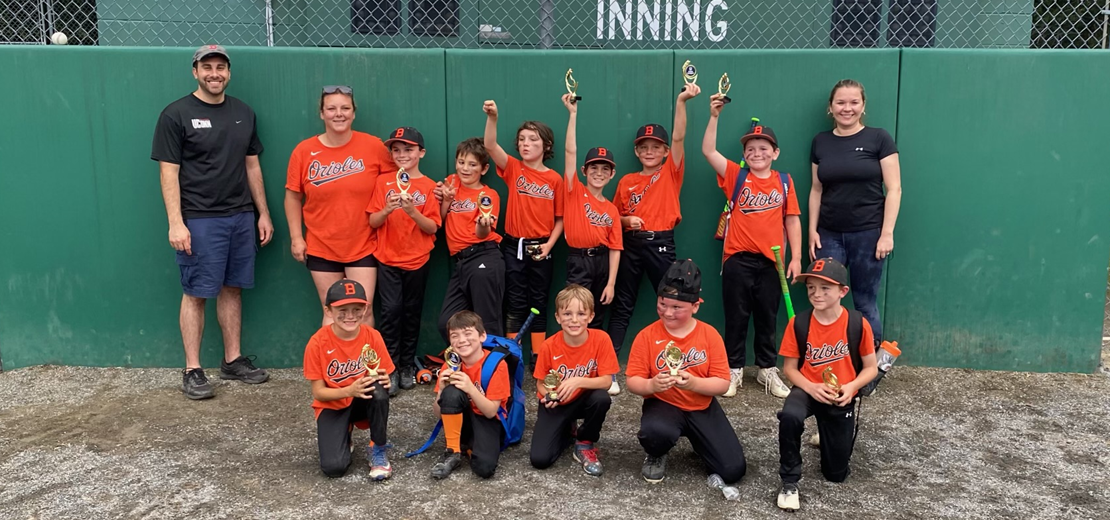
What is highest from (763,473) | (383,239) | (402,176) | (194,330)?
(402,176)

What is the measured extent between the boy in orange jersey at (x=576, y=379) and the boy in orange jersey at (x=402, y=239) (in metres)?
1.37

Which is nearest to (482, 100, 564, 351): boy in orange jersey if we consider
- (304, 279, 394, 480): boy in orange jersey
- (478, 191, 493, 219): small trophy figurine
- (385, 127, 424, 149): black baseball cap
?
(478, 191, 493, 219): small trophy figurine

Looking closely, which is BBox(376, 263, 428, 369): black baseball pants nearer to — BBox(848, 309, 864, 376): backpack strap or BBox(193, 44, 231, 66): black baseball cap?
BBox(193, 44, 231, 66): black baseball cap

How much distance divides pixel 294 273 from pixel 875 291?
379cm

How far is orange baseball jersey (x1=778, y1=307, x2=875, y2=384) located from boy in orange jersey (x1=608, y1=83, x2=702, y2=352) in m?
1.45

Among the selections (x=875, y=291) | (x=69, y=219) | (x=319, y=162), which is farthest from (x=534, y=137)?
(x=69, y=219)

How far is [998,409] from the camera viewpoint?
16.2ft

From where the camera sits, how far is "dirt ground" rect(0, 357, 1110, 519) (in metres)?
3.65

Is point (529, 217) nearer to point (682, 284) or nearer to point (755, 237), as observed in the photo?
point (755, 237)

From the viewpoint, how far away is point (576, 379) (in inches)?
158

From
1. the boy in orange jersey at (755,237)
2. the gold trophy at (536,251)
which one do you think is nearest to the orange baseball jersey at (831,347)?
the boy in orange jersey at (755,237)

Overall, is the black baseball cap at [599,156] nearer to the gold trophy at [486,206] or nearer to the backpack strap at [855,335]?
the gold trophy at [486,206]

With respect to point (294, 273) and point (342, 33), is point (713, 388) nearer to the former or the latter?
point (294, 273)

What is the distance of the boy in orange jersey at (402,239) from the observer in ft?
16.8
